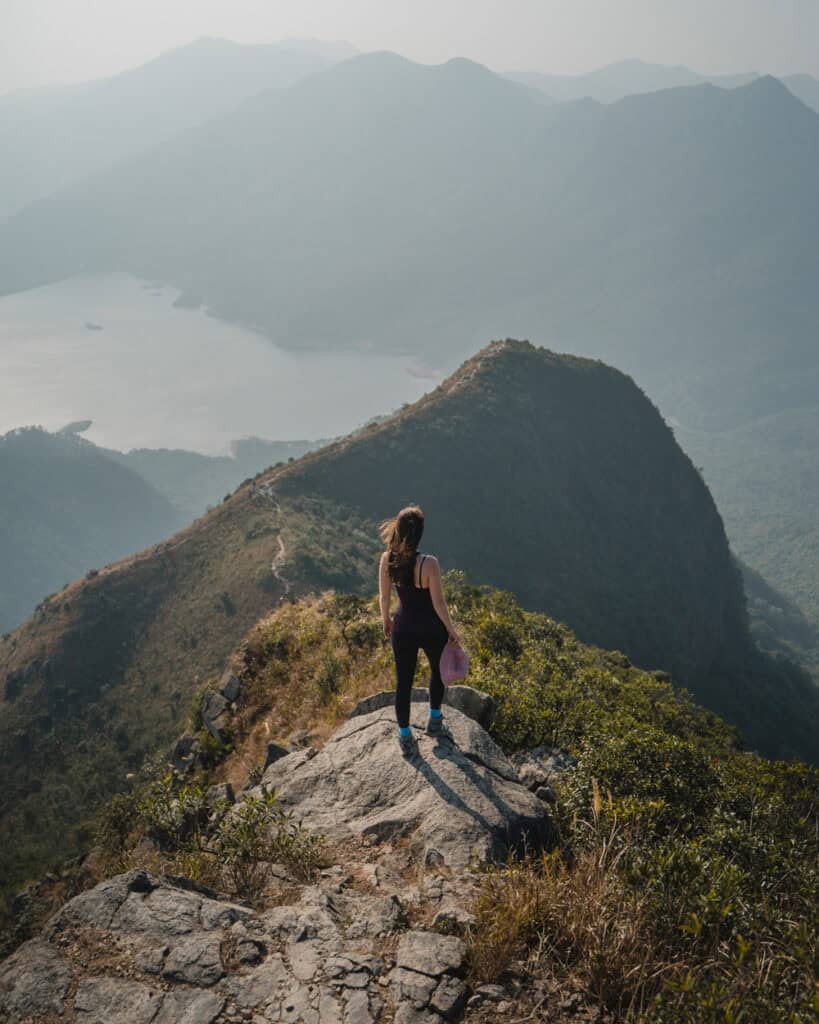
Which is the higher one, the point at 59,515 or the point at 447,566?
the point at 59,515

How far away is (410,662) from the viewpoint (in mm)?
6500

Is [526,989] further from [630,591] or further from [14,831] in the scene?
[630,591]

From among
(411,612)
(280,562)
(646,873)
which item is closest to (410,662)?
(411,612)

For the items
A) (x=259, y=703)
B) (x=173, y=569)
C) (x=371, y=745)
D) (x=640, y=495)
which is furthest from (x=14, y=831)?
(x=640, y=495)

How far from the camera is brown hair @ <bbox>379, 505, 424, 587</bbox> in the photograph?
6.18m

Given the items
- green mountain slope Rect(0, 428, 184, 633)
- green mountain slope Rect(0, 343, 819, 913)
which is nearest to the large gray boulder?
green mountain slope Rect(0, 343, 819, 913)

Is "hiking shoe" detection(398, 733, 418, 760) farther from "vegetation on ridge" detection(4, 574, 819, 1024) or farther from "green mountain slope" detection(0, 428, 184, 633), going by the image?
"green mountain slope" detection(0, 428, 184, 633)

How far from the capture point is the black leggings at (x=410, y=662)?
6.41m

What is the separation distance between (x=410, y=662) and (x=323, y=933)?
8.38 feet

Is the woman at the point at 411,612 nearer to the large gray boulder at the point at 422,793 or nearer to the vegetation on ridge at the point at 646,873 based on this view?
the large gray boulder at the point at 422,793

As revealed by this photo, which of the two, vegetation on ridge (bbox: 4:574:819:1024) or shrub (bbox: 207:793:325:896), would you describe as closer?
vegetation on ridge (bbox: 4:574:819:1024)

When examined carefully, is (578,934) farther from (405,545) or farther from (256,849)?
(405,545)

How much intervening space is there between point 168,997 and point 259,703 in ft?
25.5

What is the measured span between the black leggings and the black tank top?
0.07 meters
